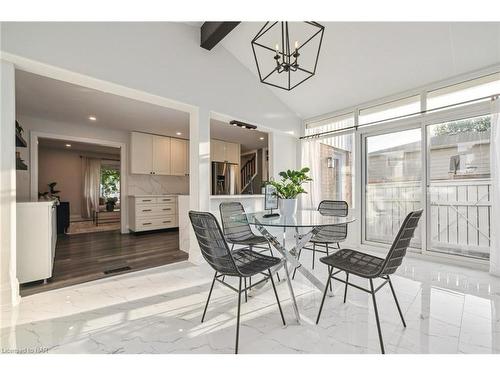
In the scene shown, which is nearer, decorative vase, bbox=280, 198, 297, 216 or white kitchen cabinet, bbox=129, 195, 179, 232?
decorative vase, bbox=280, 198, 297, 216

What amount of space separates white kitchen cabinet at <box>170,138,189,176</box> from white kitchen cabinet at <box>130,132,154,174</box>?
0.51 meters

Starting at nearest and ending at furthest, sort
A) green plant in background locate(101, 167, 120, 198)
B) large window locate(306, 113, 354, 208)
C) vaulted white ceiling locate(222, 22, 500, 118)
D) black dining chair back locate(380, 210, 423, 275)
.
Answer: black dining chair back locate(380, 210, 423, 275), vaulted white ceiling locate(222, 22, 500, 118), large window locate(306, 113, 354, 208), green plant in background locate(101, 167, 120, 198)

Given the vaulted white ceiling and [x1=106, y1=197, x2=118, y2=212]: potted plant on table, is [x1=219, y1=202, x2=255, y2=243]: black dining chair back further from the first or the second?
[x1=106, y1=197, x2=118, y2=212]: potted plant on table

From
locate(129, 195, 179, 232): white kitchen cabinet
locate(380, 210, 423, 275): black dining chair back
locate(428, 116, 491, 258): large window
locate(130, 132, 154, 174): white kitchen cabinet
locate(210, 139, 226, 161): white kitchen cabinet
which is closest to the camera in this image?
locate(380, 210, 423, 275): black dining chair back

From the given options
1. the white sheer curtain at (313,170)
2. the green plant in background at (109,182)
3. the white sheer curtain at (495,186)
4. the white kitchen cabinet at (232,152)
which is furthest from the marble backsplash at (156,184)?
the white sheer curtain at (495,186)

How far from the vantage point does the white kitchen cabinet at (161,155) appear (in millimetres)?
5523

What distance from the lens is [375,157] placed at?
3.88m

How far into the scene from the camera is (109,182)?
859 centimetres

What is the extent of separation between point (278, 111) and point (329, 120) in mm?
985

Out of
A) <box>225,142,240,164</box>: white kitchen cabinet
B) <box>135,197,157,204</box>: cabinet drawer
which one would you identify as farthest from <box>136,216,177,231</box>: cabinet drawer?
<box>225,142,240,164</box>: white kitchen cabinet

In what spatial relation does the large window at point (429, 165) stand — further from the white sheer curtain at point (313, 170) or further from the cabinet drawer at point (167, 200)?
the cabinet drawer at point (167, 200)

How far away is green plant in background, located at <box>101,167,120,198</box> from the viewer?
8422 millimetres
